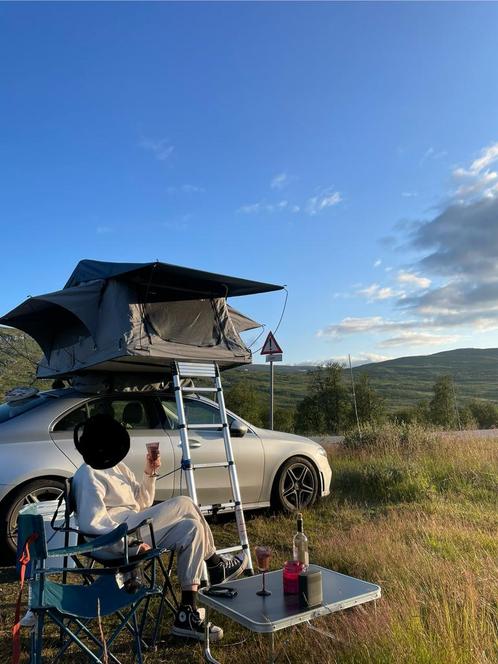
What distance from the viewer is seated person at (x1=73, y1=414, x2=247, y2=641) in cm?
362

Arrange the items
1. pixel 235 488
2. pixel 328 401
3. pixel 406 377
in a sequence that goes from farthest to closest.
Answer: pixel 406 377 → pixel 328 401 → pixel 235 488

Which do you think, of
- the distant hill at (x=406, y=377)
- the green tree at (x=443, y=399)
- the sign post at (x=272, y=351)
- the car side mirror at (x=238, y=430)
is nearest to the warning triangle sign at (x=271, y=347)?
the sign post at (x=272, y=351)

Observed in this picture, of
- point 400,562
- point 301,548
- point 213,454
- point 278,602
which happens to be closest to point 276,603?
point 278,602

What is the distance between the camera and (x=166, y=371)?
20.4 ft

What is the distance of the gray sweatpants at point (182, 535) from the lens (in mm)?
3682

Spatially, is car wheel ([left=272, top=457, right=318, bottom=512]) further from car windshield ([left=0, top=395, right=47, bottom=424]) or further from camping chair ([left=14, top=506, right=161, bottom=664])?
camping chair ([left=14, top=506, right=161, bottom=664])

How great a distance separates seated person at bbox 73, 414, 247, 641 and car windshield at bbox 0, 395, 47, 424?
1645mm

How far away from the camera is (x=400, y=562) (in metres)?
4.54

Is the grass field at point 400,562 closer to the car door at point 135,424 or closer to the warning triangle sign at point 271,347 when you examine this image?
the car door at point 135,424

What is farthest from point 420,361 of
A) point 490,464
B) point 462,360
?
point 490,464

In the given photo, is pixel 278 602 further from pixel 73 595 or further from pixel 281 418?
pixel 281 418

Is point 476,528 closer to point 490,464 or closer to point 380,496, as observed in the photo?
point 380,496

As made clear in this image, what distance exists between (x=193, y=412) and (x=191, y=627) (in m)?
3.03

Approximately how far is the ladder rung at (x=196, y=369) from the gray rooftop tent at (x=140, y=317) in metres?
0.07
